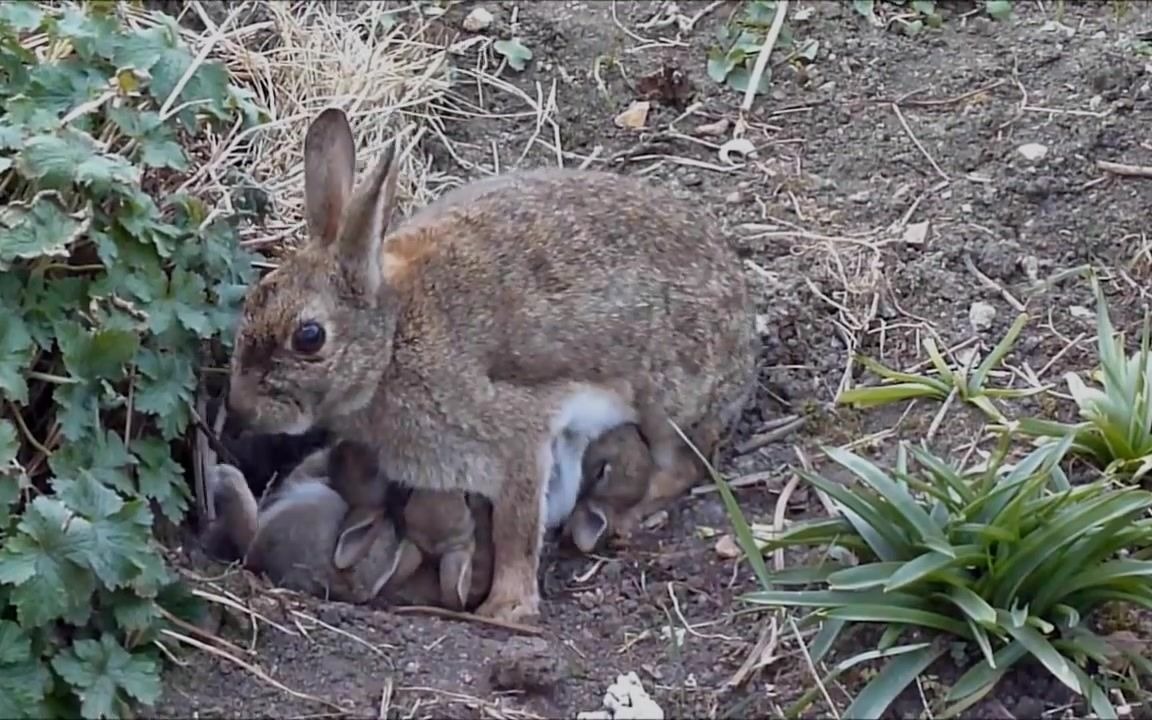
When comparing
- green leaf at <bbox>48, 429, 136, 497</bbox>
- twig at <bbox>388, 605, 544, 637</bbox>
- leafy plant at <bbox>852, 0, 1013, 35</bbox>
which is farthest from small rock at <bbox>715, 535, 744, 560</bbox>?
leafy plant at <bbox>852, 0, 1013, 35</bbox>

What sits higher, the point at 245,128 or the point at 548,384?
the point at 245,128

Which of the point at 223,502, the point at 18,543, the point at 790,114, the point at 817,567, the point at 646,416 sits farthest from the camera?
the point at 790,114

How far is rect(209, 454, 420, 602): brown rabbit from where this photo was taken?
4938mm

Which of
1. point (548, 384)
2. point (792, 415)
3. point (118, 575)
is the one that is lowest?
point (792, 415)

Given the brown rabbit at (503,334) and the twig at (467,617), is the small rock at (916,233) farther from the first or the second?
the twig at (467,617)

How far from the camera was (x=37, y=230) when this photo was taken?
434cm

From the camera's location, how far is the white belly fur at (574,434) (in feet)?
17.3

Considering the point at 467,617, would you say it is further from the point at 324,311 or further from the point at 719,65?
the point at 719,65

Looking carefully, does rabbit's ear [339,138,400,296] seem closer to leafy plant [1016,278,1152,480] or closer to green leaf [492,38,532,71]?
leafy plant [1016,278,1152,480]

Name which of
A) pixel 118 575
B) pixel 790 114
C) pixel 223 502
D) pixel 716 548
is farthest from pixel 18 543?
pixel 790 114

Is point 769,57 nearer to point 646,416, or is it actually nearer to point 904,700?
point 646,416

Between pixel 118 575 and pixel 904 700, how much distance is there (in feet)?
5.60

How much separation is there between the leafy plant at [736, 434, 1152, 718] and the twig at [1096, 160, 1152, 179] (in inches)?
78.7

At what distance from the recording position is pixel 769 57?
7.13 meters
